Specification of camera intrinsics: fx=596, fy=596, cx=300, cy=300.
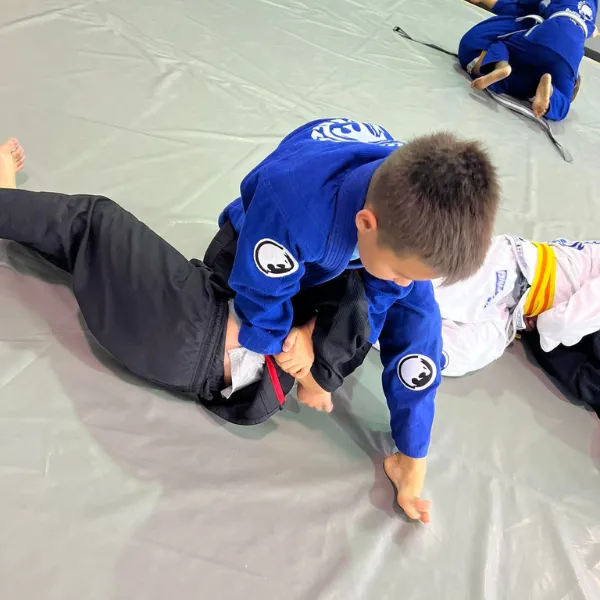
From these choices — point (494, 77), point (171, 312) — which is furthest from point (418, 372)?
point (494, 77)

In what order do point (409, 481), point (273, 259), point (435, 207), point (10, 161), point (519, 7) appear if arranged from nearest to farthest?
point (435, 207), point (273, 259), point (409, 481), point (10, 161), point (519, 7)

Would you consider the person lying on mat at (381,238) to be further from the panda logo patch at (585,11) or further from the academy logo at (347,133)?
the panda logo patch at (585,11)

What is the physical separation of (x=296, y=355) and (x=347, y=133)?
0.31 m

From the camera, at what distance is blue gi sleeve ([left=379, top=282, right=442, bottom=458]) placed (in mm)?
823

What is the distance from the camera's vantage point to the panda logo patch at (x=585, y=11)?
1.89 m

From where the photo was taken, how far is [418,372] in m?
0.83

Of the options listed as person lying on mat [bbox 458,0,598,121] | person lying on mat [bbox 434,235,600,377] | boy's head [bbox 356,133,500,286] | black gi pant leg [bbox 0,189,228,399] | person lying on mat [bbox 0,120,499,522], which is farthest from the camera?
person lying on mat [bbox 458,0,598,121]

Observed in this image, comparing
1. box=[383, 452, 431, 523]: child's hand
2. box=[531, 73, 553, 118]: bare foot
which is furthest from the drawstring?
box=[383, 452, 431, 523]: child's hand

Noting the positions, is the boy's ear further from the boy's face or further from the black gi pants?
the black gi pants

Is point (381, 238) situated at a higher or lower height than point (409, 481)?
higher

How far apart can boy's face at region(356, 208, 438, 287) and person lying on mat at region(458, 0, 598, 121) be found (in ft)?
4.50

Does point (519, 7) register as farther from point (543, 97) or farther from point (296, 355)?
point (296, 355)

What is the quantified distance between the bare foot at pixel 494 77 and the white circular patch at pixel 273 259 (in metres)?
1.35

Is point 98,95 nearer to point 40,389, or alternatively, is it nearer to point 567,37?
point 40,389
